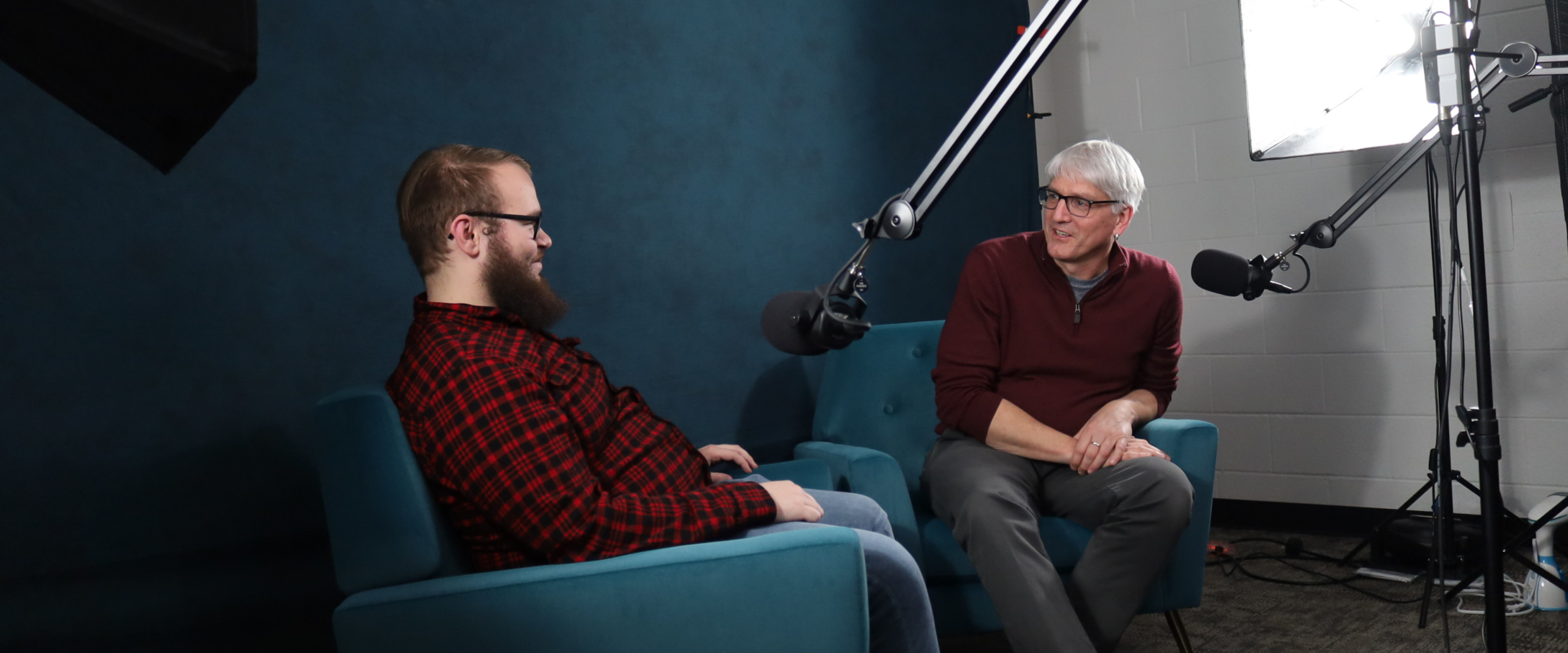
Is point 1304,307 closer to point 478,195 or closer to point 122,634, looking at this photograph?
point 478,195

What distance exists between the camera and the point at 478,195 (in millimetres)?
1501

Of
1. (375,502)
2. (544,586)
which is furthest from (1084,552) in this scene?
(375,502)

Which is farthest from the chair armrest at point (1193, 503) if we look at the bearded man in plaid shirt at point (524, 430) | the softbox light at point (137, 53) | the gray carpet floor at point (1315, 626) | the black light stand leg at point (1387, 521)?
the softbox light at point (137, 53)

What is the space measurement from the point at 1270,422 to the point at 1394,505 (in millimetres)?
436

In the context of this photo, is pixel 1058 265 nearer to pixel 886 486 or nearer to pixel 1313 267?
pixel 886 486

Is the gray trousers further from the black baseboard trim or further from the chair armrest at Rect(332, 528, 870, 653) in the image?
the black baseboard trim

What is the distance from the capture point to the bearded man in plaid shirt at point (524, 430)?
1295 mm

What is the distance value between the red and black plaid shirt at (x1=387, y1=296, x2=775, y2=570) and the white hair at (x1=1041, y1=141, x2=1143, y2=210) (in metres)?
1.16

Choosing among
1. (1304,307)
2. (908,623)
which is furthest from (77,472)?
(1304,307)

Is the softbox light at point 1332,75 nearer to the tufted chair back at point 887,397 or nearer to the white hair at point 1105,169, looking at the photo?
the white hair at point 1105,169

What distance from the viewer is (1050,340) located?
7.34 feet

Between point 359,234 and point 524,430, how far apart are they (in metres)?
0.83

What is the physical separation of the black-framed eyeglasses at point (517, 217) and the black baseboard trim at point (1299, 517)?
2.85 meters

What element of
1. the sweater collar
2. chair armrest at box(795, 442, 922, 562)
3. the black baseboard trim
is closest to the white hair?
the sweater collar
